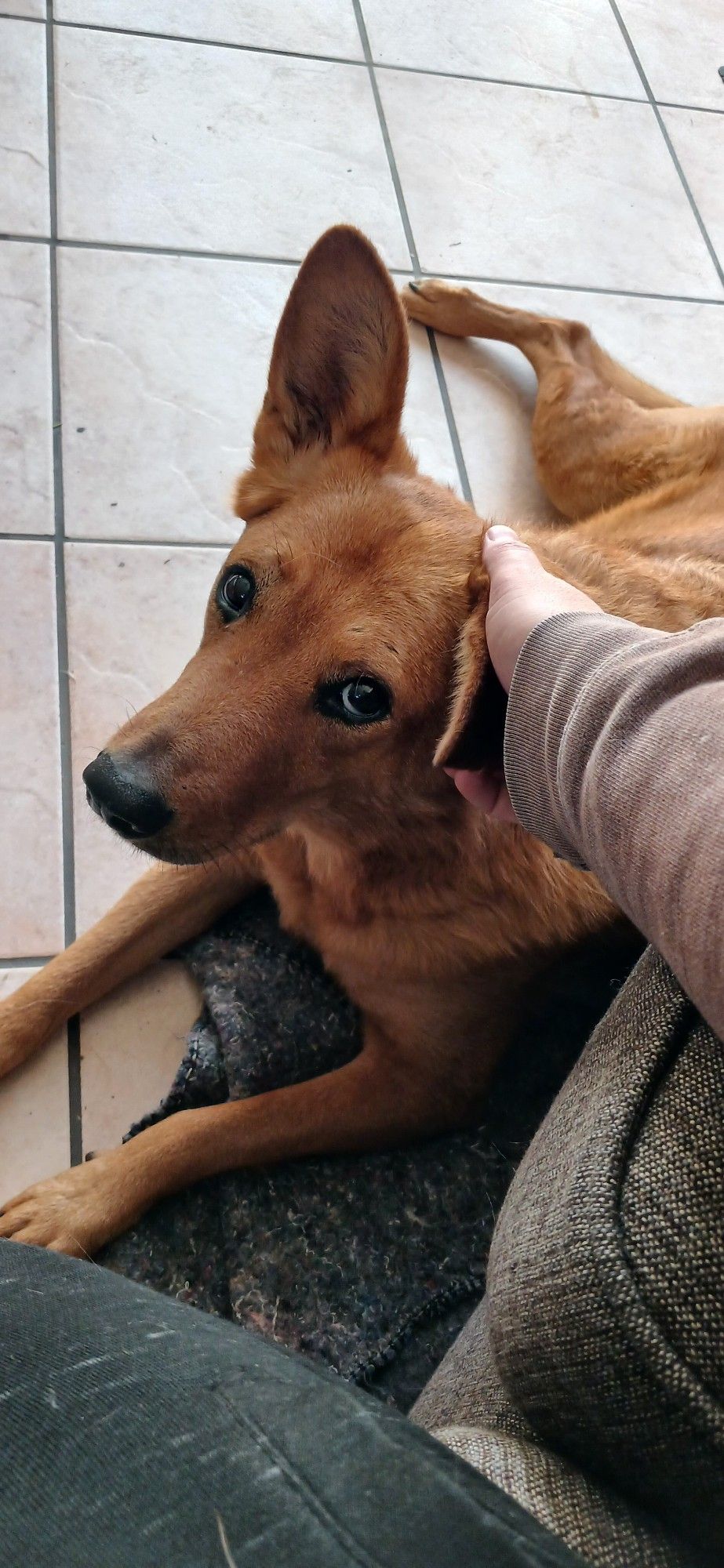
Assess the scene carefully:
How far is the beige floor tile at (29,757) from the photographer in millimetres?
2221

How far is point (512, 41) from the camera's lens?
409 centimetres

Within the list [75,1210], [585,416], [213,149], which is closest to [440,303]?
[585,416]

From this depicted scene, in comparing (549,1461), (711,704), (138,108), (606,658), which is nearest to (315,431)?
(606,658)

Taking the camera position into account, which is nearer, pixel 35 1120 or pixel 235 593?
pixel 235 593

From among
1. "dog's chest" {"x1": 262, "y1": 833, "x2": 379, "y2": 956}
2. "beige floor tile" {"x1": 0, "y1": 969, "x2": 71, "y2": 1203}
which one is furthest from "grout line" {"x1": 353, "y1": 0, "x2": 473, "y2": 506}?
"beige floor tile" {"x1": 0, "y1": 969, "x2": 71, "y2": 1203}

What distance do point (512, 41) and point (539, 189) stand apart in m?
0.89

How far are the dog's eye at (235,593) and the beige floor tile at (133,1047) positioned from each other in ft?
3.20

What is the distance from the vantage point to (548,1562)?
2.81ft

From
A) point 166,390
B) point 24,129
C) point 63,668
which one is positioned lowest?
point 63,668

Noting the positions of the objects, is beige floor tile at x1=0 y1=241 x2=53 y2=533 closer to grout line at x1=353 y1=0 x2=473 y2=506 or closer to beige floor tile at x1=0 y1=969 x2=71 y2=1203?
grout line at x1=353 y1=0 x2=473 y2=506

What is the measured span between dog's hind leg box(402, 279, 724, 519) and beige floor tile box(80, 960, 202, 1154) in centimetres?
183

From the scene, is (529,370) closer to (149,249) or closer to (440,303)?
(440,303)

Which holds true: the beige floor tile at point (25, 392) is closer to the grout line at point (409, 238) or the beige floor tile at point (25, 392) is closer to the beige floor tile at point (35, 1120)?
the grout line at point (409, 238)

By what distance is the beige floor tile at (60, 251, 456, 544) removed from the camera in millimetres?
2766
